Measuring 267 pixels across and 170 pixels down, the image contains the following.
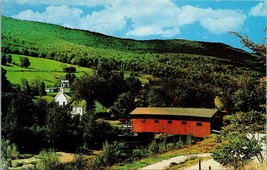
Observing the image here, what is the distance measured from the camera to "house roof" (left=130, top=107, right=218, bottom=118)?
6352 mm

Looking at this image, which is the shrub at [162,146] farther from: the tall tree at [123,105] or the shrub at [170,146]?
the tall tree at [123,105]

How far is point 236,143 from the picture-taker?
6027 mm

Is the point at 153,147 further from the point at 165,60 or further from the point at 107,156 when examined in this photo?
the point at 165,60

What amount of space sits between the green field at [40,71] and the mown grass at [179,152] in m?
1.42

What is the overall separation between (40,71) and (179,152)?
7.26ft

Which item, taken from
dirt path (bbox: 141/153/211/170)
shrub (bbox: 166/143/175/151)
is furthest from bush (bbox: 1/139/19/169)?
shrub (bbox: 166/143/175/151)

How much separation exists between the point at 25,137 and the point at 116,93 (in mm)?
1343

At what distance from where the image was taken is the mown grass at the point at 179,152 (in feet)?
20.8

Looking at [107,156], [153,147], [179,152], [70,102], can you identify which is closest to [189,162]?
[179,152]

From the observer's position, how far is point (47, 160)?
246 inches

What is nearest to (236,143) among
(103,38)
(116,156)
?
(116,156)

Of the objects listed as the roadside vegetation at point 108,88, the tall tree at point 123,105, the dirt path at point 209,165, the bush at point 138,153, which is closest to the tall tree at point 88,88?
the roadside vegetation at point 108,88

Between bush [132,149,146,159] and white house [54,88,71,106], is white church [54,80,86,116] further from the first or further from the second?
bush [132,149,146,159]

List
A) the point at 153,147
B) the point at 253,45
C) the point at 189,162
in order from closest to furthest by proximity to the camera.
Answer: the point at 253,45, the point at 189,162, the point at 153,147
